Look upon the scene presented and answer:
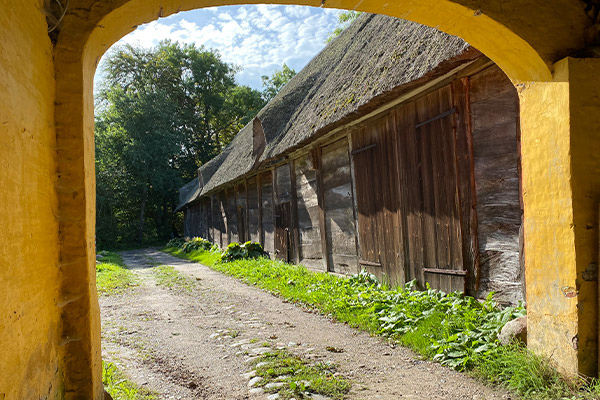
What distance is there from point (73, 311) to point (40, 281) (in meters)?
0.34

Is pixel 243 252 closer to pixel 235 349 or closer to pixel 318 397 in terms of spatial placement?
pixel 235 349

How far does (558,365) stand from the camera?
293 centimetres

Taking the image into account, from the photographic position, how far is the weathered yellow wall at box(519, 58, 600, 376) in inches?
110

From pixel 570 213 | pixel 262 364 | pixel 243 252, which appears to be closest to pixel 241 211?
pixel 243 252

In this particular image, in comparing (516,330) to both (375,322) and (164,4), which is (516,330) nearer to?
(375,322)

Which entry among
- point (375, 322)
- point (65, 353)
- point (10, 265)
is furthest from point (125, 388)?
point (375, 322)

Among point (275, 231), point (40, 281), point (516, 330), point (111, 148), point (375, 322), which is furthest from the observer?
point (111, 148)

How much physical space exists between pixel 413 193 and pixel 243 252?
29.0ft

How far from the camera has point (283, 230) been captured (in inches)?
465

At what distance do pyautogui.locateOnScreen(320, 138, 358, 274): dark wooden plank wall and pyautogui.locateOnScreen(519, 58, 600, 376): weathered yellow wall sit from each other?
4.81 m

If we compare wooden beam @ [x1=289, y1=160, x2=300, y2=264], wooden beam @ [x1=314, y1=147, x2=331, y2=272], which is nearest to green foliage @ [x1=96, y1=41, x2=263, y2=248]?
wooden beam @ [x1=289, y1=160, x2=300, y2=264]

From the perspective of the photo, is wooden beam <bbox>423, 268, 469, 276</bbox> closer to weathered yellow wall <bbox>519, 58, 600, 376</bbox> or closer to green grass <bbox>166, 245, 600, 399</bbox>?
green grass <bbox>166, 245, 600, 399</bbox>

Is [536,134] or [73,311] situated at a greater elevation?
[536,134]

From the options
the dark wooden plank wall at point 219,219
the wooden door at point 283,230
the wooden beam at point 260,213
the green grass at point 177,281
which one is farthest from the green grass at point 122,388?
the dark wooden plank wall at point 219,219
